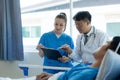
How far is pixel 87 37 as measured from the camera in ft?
7.97

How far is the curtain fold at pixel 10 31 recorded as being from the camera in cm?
342

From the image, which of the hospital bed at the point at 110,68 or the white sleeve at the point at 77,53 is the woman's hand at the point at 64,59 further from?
the hospital bed at the point at 110,68

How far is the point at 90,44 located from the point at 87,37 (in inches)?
3.4

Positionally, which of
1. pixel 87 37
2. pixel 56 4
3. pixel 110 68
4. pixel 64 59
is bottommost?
pixel 64 59

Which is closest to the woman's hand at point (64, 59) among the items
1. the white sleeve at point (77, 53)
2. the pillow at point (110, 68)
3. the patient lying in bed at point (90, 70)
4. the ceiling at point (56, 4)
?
the white sleeve at point (77, 53)

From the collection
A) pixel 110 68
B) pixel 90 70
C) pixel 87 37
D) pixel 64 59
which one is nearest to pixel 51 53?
pixel 64 59

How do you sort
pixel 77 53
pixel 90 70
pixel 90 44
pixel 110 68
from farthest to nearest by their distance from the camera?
pixel 77 53
pixel 90 44
pixel 90 70
pixel 110 68

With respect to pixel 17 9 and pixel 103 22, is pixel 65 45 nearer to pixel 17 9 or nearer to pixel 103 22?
pixel 103 22

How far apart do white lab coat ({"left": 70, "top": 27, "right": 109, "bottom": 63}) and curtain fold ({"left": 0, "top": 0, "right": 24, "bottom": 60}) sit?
124 cm

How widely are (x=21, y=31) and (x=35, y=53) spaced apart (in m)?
0.41

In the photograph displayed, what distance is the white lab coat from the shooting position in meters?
2.35

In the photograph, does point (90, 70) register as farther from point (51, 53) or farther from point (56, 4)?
point (56, 4)

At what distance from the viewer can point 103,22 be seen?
10.6ft

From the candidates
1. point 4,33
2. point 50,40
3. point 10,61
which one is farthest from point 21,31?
point 50,40
